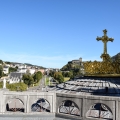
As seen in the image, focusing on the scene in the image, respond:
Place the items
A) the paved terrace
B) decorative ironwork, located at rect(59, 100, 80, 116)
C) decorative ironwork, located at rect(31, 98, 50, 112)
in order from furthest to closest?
the paved terrace
decorative ironwork, located at rect(31, 98, 50, 112)
decorative ironwork, located at rect(59, 100, 80, 116)

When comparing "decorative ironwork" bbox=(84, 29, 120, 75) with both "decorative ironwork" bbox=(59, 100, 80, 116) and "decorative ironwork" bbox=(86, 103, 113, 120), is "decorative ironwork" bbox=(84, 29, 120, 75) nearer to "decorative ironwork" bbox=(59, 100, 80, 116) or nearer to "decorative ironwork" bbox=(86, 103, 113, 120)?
"decorative ironwork" bbox=(86, 103, 113, 120)

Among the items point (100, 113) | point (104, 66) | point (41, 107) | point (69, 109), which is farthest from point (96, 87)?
point (41, 107)

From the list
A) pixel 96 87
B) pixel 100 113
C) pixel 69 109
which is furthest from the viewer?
pixel 96 87

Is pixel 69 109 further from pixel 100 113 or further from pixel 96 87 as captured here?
pixel 96 87

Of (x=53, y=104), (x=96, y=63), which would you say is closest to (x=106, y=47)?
(x=96, y=63)

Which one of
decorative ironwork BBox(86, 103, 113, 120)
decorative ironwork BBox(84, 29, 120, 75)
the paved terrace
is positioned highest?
decorative ironwork BBox(84, 29, 120, 75)

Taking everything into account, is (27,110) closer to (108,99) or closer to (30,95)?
(30,95)


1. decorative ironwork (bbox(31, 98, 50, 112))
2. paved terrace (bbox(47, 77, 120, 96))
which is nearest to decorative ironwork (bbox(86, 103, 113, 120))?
paved terrace (bbox(47, 77, 120, 96))

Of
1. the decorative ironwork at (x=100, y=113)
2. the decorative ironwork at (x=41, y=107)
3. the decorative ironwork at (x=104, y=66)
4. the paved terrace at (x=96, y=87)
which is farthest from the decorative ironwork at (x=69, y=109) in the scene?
the decorative ironwork at (x=104, y=66)

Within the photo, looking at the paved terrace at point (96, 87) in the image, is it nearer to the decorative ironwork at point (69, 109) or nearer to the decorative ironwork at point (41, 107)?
the decorative ironwork at point (69, 109)

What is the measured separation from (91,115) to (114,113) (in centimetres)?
258

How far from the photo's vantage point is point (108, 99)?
1598 centimetres

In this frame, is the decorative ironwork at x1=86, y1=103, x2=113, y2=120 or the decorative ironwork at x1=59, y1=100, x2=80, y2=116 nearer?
the decorative ironwork at x1=86, y1=103, x2=113, y2=120

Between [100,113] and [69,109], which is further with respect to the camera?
[69,109]
